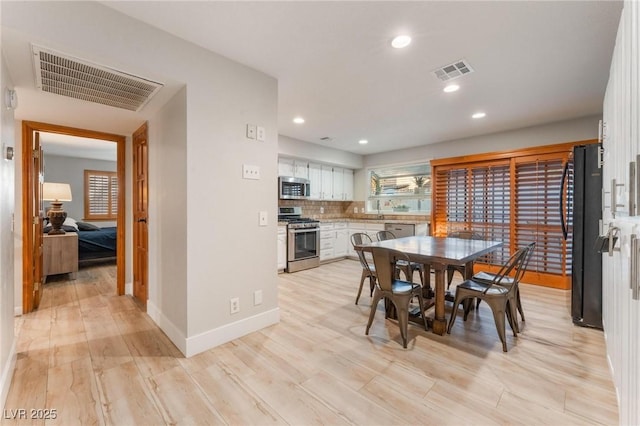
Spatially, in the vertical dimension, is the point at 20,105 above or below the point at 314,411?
above

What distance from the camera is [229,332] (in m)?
2.40

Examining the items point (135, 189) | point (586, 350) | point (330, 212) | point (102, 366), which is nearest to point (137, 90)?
point (135, 189)

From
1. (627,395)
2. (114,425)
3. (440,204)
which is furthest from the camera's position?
(440,204)

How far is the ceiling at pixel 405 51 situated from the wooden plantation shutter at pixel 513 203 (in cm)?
86

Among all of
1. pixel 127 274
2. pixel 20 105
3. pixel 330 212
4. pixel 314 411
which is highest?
pixel 20 105

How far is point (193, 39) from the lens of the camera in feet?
6.99

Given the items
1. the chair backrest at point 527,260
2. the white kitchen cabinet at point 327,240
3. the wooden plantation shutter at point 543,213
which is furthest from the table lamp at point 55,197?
the wooden plantation shutter at point 543,213

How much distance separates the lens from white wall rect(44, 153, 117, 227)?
673 cm

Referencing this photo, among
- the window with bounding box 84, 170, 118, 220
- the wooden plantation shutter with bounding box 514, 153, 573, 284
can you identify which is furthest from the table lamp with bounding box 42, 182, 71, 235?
the wooden plantation shutter with bounding box 514, 153, 573, 284

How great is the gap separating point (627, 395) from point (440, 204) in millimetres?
4321

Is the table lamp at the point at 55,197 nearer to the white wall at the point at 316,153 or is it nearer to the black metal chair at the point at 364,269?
the white wall at the point at 316,153

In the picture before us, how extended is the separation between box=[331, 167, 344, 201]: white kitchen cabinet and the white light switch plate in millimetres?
3862

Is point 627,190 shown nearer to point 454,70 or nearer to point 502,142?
point 454,70

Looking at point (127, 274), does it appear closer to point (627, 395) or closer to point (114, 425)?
point (114, 425)
